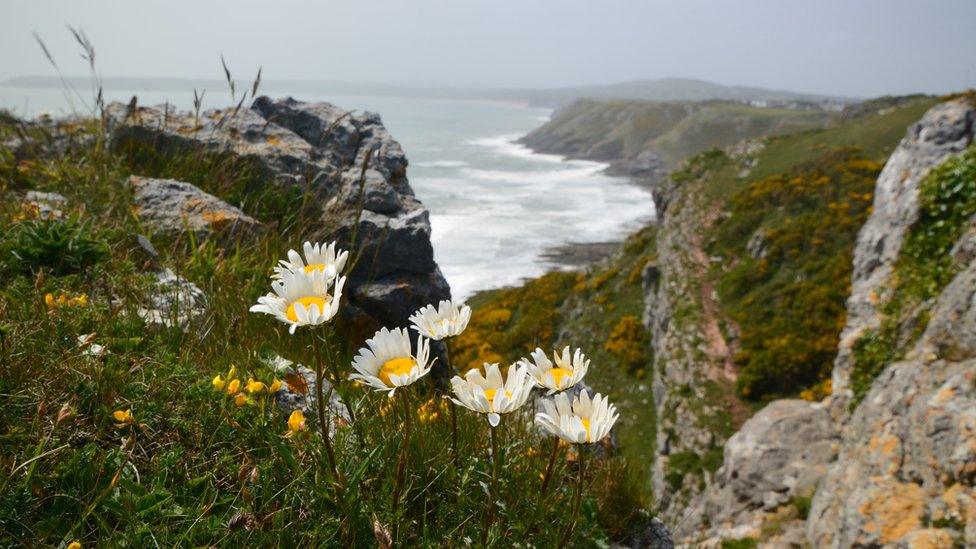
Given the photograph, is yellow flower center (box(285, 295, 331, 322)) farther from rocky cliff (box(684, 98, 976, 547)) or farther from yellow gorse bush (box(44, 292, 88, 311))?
rocky cliff (box(684, 98, 976, 547))

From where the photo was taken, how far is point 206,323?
353cm

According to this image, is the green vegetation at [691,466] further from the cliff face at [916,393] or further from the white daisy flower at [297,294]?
the white daisy flower at [297,294]

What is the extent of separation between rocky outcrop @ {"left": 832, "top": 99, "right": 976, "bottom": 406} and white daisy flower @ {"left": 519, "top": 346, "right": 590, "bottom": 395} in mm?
17374

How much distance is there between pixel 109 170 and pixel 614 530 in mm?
6539

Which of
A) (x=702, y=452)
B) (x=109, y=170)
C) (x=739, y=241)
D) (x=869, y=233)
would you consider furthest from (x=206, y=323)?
(x=739, y=241)

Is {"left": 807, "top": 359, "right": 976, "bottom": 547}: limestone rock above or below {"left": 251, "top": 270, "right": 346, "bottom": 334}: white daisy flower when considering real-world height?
below

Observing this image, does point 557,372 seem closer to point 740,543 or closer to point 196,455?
point 196,455

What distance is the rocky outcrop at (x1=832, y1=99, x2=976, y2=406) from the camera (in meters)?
17.2

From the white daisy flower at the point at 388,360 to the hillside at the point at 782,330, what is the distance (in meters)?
2.79

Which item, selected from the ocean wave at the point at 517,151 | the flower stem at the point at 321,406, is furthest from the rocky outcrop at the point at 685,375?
the ocean wave at the point at 517,151

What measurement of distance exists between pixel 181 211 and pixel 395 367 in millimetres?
4450

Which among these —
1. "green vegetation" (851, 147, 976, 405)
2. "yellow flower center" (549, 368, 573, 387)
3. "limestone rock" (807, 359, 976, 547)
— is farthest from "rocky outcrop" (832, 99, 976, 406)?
"yellow flower center" (549, 368, 573, 387)

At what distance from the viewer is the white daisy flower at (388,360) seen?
2.09 metres

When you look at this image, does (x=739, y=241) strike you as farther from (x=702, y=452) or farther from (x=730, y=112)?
(x=730, y=112)
